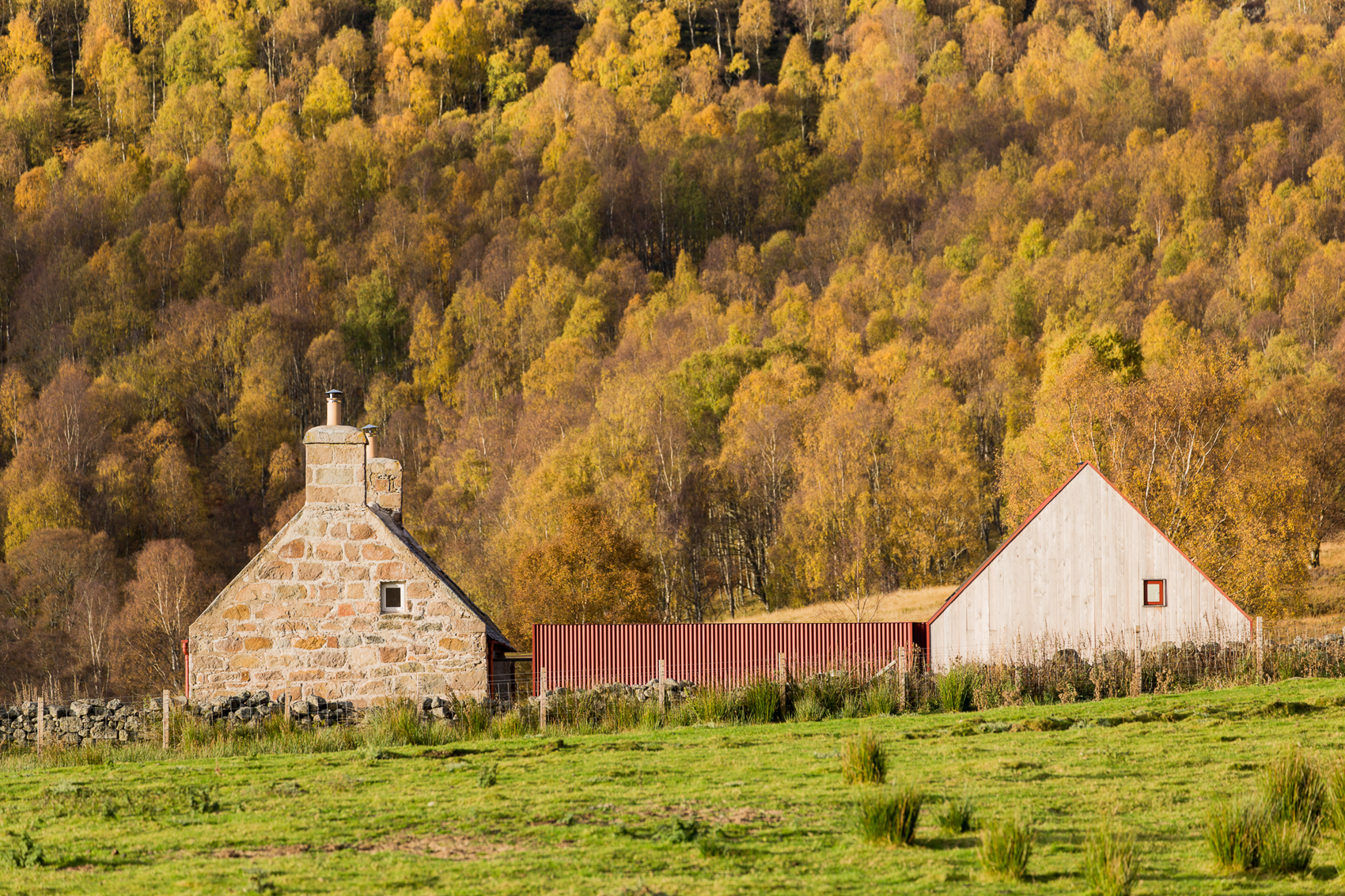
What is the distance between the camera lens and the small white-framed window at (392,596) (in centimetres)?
2770

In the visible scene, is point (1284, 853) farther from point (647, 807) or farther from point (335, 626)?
point (335, 626)

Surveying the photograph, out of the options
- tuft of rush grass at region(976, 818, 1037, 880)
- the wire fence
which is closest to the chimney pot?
the wire fence

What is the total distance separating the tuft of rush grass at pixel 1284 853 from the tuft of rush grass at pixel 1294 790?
0.69 meters

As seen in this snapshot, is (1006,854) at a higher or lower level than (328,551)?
lower

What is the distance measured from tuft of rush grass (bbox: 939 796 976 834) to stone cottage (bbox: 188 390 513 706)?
15.8 metres

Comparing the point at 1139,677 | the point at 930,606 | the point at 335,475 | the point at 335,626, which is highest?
the point at 335,475

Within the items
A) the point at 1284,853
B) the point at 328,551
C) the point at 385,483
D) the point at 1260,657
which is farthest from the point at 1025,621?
the point at 1284,853

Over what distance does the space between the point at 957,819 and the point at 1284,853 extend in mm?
2761

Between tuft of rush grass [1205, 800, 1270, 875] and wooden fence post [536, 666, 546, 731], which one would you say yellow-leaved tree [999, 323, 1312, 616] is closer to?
wooden fence post [536, 666, 546, 731]

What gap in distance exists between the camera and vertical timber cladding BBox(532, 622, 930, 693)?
33.1 meters

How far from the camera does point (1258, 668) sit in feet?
85.5

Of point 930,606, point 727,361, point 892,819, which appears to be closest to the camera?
point 892,819

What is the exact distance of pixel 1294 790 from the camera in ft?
40.2

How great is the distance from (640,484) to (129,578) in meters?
39.1
